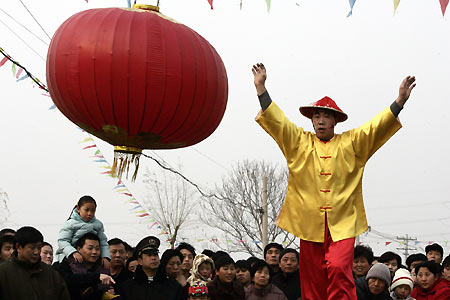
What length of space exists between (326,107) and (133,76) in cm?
163

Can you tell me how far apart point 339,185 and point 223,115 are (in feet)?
4.87

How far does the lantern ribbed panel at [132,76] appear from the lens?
219 inches

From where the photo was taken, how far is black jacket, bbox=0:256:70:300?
17.6ft

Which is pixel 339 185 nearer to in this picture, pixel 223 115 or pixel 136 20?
pixel 223 115

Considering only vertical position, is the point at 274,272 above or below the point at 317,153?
below

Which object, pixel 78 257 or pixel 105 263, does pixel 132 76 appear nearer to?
pixel 78 257

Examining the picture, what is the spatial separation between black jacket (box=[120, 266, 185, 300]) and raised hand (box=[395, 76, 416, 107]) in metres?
2.92

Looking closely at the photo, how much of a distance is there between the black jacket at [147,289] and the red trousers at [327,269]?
1650 millimetres

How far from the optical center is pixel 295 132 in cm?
545

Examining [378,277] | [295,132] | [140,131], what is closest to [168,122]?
[140,131]

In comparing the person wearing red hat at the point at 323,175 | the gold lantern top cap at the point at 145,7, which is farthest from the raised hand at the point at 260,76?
the gold lantern top cap at the point at 145,7

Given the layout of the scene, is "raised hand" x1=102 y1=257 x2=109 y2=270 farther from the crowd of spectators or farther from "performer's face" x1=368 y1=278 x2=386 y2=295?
"performer's face" x1=368 y1=278 x2=386 y2=295

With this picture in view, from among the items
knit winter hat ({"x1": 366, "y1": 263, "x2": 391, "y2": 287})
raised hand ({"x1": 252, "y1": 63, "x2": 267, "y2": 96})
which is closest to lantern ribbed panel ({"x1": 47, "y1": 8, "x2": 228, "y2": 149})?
raised hand ({"x1": 252, "y1": 63, "x2": 267, "y2": 96})

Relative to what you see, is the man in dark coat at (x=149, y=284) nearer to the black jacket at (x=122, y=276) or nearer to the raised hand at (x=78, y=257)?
the black jacket at (x=122, y=276)
